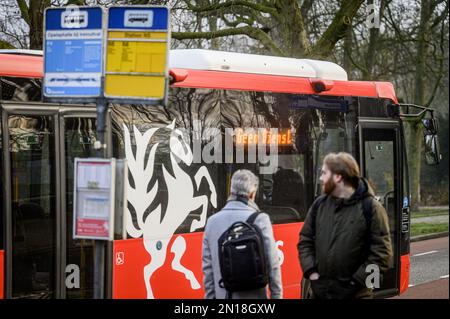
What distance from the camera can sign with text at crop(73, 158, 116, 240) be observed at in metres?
5.18

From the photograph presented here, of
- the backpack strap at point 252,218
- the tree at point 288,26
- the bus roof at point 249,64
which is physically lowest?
the backpack strap at point 252,218

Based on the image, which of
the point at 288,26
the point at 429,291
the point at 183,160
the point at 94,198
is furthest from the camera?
the point at 288,26

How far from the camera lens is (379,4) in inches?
898

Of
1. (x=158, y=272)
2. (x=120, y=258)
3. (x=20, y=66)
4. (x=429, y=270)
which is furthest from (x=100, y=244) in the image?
(x=429, y=270)

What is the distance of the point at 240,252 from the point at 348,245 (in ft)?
2.59

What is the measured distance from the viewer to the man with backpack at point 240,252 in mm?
5625

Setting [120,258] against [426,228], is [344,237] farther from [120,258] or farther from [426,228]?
[426,228]

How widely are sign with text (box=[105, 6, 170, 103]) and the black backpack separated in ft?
3.56

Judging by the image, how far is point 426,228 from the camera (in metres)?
24.9

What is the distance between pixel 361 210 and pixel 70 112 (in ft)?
10.4

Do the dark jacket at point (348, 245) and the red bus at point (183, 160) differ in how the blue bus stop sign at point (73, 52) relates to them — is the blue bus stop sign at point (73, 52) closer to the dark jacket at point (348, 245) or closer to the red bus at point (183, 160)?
the red bus at point (183, 160)

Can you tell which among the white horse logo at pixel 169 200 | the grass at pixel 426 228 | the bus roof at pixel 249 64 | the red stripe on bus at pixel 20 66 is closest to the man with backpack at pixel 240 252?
the white horse logo at pixel 169 200
